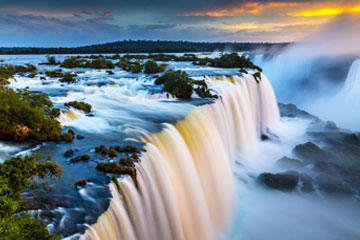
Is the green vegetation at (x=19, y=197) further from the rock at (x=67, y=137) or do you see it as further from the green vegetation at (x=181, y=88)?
the green vegetation at (x=181, y=88)

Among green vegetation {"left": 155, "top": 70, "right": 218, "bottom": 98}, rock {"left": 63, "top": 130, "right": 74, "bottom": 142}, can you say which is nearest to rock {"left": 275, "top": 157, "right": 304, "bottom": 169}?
green vegetation {"left": 155, "top": 70, "right": 218, "bottom": 98}

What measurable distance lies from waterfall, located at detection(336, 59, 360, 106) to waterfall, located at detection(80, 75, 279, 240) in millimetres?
29241

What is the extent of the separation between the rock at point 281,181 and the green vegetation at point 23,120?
11.7 m

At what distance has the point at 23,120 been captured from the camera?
11031 millimetres

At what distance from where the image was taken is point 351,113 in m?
37.9

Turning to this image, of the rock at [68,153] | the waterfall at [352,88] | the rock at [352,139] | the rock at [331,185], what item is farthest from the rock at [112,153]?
the waterfall at [352,88]

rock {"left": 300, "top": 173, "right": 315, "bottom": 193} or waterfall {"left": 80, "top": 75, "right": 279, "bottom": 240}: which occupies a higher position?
waterfall {"left": 80, "top": 75, "right": 279, "bottom": 240}

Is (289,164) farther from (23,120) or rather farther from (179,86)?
(23,120)


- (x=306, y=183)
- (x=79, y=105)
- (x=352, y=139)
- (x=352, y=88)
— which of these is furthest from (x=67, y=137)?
(x=352, y=88)

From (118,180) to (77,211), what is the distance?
1.47 m

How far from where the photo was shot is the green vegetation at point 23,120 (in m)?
10.4

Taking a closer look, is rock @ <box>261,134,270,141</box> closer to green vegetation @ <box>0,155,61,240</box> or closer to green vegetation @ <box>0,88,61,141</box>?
green vegetation @ <box>0,88,61,141</box>

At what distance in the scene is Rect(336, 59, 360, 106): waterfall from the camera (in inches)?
1631

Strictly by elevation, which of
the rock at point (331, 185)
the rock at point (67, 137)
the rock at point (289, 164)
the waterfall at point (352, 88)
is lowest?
the rock at point (331, 185)
